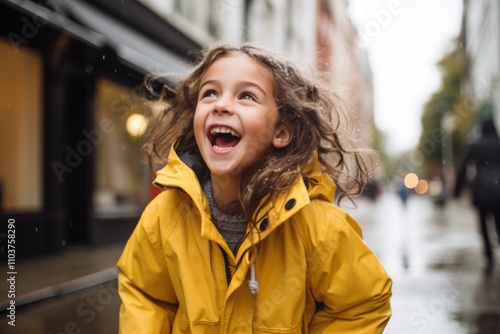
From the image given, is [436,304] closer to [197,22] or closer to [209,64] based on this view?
[209,64]

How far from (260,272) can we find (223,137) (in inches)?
21.7

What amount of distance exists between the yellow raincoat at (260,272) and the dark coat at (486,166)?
5385mm

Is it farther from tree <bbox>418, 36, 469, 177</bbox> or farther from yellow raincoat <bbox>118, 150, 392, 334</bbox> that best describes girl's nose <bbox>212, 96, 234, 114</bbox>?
tree <bbox>418, 36, 469, 177</bbox>

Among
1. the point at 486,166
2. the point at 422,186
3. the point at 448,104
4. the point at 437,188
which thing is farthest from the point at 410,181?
the point at 422,186

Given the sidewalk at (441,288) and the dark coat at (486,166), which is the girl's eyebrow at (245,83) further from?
the dark coat at (486,166)

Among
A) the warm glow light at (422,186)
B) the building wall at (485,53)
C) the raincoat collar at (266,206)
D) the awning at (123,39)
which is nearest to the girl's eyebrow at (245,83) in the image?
the raincoat collar at (266,206)

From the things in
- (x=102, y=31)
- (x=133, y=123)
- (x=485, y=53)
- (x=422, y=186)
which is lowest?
(x=422, y=186)

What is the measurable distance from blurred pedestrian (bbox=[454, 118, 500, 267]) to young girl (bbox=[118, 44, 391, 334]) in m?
5.26

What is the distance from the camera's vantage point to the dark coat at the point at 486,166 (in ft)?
23.2

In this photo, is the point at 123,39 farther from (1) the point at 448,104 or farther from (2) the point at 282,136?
(1) the point at 448,104

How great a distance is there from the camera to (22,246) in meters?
8.59

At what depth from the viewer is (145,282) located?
7.51 ft

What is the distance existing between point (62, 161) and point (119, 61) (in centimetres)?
196

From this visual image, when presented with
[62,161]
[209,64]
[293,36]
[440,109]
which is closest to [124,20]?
[62,161]
